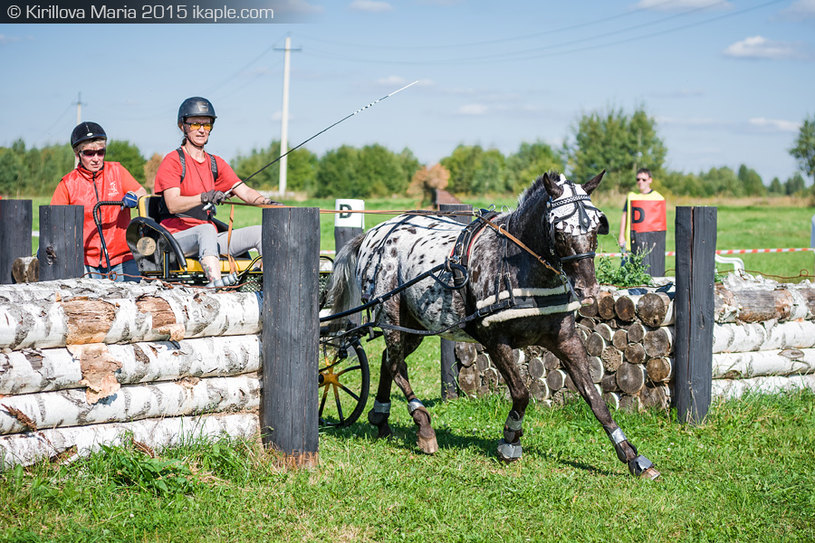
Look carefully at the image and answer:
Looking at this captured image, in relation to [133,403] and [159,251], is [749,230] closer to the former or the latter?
[159,251]

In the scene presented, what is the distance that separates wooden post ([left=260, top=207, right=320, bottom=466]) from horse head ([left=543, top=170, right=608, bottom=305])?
1.48 meters

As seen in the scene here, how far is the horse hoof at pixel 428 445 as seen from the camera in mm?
5984

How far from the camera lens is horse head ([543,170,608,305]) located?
485 centimetres

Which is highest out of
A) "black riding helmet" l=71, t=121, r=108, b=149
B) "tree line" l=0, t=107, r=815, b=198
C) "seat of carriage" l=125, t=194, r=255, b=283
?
"tree line" l=0, t=107, r=815, b=198

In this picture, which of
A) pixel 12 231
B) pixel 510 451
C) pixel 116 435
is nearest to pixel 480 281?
pixel 510 451

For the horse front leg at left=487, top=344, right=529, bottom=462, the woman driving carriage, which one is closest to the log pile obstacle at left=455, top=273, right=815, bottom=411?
the horse front leg at left=487, top=344, right=529, bottom=462

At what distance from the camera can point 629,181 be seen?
61562mm

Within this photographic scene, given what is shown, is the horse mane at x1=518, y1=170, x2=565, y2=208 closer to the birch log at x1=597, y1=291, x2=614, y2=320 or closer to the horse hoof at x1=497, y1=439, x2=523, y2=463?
the horse hoof at x1=497, y1=439, x2=523, y2=463

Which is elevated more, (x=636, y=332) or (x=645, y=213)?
(x=645, y=213)

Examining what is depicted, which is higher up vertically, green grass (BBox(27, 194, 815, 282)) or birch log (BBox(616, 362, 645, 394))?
green grass (BBox(27, 194, 815, 282))

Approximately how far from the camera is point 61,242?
7387 mm

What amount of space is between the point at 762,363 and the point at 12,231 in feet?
25.2

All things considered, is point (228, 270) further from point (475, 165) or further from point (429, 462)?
point (475, 165)

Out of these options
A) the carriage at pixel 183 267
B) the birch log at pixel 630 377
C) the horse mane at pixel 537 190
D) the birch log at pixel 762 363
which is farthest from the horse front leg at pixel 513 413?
the birch log at pixel 762 363
